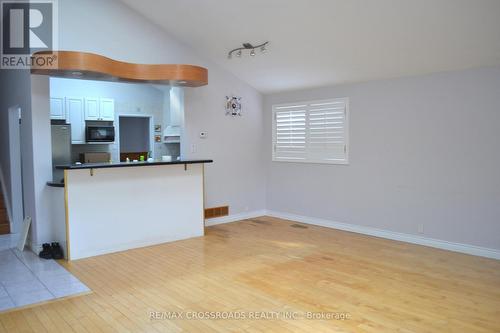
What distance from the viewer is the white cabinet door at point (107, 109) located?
7.54 meters

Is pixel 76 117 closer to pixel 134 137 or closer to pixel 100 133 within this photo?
pixel 100 133

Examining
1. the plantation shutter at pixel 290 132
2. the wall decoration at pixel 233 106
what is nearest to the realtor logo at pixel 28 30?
the wall decoration at pixel 233 106

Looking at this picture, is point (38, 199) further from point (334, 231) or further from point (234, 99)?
point (334, 231)

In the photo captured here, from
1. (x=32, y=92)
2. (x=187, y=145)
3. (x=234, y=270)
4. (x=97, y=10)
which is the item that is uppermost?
(x=97, y=10)

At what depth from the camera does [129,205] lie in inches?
195

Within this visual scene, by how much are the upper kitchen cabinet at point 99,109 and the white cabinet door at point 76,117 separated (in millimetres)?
107

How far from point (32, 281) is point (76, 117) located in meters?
4.14

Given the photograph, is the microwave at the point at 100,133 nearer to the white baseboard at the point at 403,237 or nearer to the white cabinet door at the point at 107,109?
the white cabinet door at the point at 107,109

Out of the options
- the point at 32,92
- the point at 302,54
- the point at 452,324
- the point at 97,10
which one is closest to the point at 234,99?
the point at 302,54

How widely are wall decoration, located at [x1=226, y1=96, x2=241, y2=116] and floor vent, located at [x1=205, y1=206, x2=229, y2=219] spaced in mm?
1649

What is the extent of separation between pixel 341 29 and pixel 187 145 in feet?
9.51

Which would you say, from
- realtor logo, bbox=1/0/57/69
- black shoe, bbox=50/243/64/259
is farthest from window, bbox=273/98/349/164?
black shoe, bbox=50/243/64/259

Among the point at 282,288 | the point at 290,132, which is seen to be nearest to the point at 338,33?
the point at 290,132

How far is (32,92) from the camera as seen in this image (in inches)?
179
